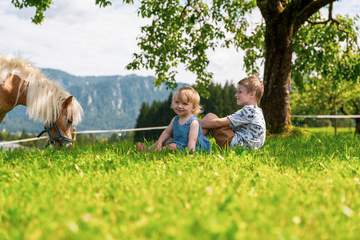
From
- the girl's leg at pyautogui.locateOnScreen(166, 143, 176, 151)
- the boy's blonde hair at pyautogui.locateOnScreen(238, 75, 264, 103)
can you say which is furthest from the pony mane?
the boy's blonde hair at pyautogui.locateOnScreen(238, 75, 264, 103)

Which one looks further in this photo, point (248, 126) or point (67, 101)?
point (248, 126)

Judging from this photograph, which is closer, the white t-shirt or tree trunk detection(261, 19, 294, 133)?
the white t-shirt

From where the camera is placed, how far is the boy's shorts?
8859mm

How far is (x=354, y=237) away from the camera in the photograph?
11.0 feet

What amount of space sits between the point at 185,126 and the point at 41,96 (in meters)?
2.35

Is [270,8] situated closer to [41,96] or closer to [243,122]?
[243,122]

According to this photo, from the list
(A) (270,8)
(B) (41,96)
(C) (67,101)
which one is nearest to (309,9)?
(A) (270,8)

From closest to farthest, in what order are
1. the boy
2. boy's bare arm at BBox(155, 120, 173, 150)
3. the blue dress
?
the blue dress
boy's bare arm at BBox(155, 120, 173, 150)
the boy

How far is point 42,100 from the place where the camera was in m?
8.14

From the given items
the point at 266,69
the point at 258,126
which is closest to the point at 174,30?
the point at 266,69

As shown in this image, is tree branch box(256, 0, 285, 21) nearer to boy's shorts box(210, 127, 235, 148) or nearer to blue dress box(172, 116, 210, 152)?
boy's shorts box(210, 127, 235, 148)

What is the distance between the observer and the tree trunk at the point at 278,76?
53.7ft

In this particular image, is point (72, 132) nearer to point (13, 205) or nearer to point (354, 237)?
point (13, 205)

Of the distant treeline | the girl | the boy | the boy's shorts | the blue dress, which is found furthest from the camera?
the distant treeline
